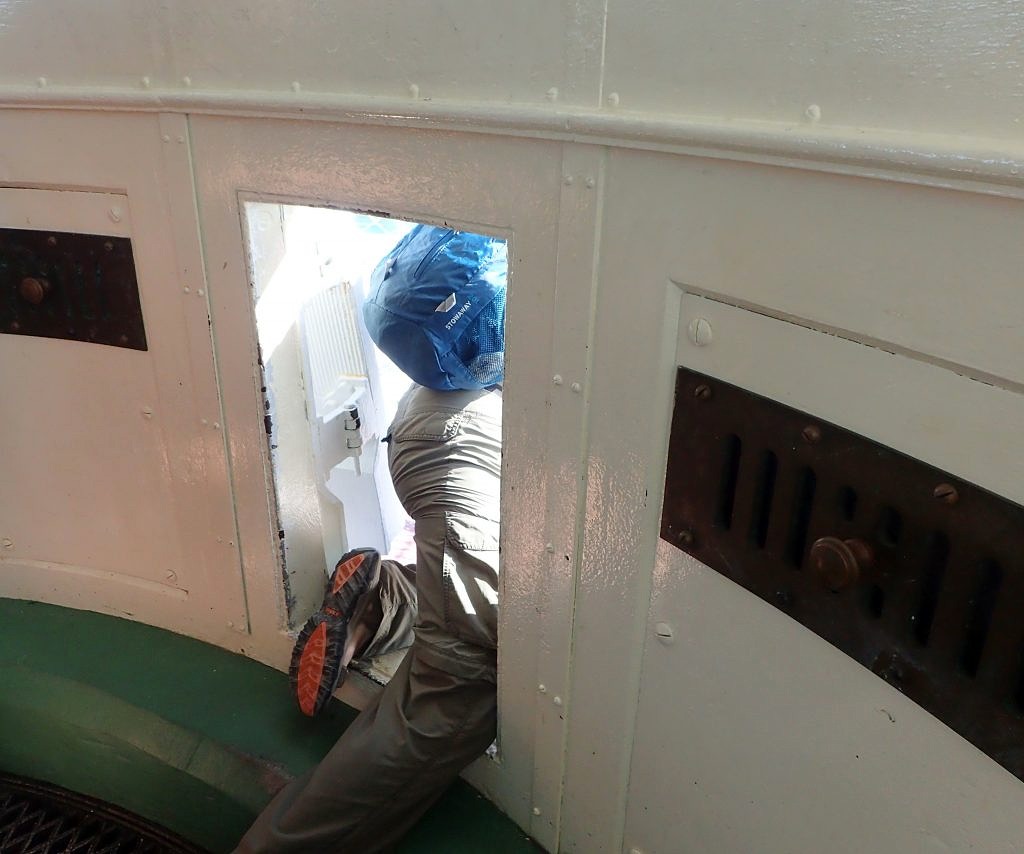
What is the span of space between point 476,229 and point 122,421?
122cm

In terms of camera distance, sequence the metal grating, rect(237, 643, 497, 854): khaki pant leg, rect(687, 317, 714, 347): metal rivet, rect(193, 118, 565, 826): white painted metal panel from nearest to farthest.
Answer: rect(687, 317, 714, 347): metal rivet, rect(193, 118, 565, 826): white painted metal panel, rect(237, 643, 497, 854): khaki pant leg, the metal grating

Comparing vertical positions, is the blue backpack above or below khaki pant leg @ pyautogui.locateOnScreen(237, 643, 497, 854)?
above

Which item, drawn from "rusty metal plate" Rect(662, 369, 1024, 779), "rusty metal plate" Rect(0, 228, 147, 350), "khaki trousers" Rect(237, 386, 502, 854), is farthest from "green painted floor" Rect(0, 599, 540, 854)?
Result: "rusty metal plate" Rect(662, 369, 1024, 779)

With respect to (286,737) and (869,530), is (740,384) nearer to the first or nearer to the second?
(869,530)

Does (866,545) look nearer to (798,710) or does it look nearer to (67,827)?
(798,710)

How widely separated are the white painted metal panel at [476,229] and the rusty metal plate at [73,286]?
26cm

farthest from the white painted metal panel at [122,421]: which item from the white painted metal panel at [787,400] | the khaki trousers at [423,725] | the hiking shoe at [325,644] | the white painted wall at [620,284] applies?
the white painted metal panel at [787,400]

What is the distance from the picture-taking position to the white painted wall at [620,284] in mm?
895

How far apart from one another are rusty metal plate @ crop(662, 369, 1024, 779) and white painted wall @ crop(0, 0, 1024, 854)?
0.11ft

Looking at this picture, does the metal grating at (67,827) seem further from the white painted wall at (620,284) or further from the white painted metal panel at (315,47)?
the white painted metal panel at (315,47)

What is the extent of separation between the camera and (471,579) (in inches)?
78.7

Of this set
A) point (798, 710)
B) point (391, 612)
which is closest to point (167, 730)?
point (391, 612)

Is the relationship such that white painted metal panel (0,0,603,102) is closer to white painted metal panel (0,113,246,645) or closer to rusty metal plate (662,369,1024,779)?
white painted metal panel (0,113,246,645)

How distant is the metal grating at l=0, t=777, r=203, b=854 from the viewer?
6.97 ft
